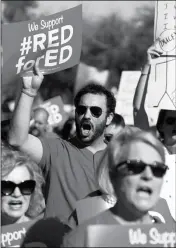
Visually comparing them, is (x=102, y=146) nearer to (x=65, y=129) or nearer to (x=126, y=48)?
(x=65, y=129)

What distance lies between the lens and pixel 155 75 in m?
4.63

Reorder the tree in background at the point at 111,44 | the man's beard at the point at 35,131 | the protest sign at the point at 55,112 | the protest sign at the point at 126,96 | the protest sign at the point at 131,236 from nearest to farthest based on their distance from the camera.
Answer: the protest sign at the point at 131,236, the protest sign at the point at 126,96, the man's beard at the point at 35,131, the protest sign at the point at 55,112, the tree in background at the point at 111,44

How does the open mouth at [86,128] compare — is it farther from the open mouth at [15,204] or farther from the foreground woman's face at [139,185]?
the foreground woman's face at [139,185]

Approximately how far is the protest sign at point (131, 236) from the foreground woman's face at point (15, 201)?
28.8 inches

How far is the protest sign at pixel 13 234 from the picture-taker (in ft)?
10.7

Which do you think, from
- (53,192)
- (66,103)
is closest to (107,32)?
(66,103)

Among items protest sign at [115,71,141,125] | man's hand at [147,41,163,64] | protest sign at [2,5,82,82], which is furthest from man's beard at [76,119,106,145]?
protest sign at [115,71,141,125]

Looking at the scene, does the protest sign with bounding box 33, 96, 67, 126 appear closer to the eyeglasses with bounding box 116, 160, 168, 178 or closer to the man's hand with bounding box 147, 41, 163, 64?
the man's hand with bounding box 147, 41, 163, 64

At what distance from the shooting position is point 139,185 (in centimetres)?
284

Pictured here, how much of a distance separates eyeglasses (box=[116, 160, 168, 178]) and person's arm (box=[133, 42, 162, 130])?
1.63 meters

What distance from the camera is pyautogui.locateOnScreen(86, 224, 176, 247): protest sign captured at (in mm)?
2803

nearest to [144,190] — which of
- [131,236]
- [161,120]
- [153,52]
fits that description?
[131,236]

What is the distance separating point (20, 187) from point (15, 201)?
74 millimetres

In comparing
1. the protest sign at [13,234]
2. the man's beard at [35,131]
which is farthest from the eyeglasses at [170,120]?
the man's beard at [35,131]
